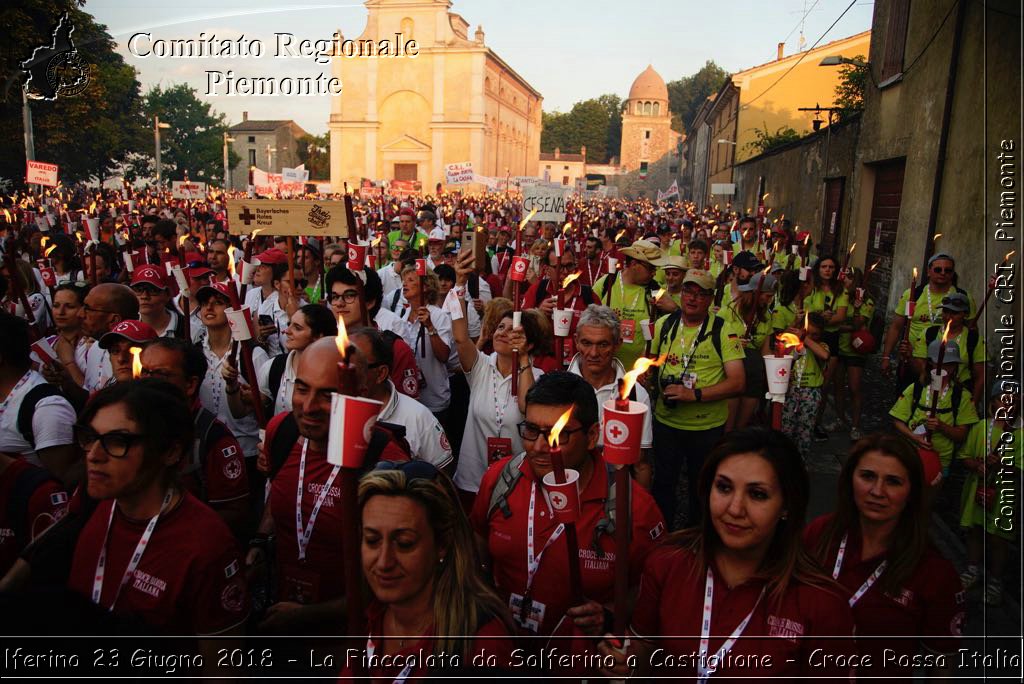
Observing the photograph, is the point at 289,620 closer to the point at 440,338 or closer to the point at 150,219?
the point at 440,338

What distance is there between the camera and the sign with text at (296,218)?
17.4ft

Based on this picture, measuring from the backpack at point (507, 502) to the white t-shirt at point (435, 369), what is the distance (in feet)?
7.89

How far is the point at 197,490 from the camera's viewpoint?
10.1ft

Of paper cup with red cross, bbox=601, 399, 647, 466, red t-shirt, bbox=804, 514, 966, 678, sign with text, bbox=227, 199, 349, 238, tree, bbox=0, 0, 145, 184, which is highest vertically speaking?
tree, bbox=0, 0, 145, 184

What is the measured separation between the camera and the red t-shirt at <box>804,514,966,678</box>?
254 centimetres

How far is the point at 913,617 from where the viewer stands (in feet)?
8.45

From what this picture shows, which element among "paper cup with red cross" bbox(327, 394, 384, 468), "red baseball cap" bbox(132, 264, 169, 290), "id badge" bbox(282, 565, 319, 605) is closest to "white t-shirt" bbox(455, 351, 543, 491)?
"id badge" bbox(282, 565, 319, 605)

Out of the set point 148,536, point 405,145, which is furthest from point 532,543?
point 405,145

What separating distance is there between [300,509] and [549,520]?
41.3 inches

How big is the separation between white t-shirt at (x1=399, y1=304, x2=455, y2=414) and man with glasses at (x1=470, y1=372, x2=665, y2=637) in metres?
2.46

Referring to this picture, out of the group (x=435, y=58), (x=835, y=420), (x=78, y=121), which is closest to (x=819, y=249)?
(x=835, y=420)

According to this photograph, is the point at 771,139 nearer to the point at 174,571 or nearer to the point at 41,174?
the point at 41,174

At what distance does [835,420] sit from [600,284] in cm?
358

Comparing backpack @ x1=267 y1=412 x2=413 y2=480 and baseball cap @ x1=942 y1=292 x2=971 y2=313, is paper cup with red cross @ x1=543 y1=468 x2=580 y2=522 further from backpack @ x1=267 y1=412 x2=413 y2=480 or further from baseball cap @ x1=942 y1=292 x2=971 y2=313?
baseball cap @ x1=942 y1=292 x2=971 y2=313
